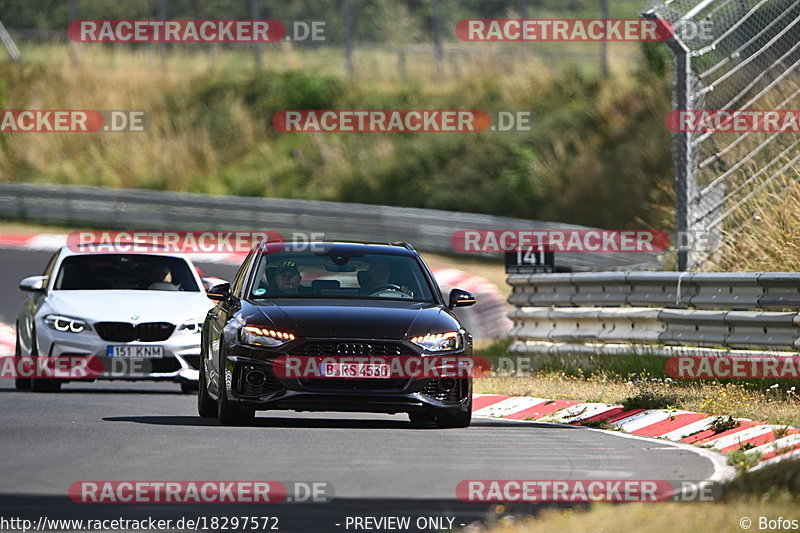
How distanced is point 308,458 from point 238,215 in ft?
75.8

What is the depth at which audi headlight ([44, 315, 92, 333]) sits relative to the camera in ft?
57.1

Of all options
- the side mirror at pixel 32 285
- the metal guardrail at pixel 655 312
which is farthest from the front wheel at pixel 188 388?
the metal guardrail at pixel 655 312

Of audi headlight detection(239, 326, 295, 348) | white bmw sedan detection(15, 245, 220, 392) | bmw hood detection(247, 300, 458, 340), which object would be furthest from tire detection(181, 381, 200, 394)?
audi headlight detection(239, 326, 295, 348)

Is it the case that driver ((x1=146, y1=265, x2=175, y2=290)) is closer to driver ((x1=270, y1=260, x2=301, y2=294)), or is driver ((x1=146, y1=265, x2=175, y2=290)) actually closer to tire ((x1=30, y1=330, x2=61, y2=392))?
tire ((x1=30, y1=330, x2=61, y2=392))

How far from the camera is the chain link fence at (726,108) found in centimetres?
1788

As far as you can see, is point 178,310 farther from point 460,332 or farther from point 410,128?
point 410,128

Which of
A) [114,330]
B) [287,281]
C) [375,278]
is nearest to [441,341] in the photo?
[375,278]

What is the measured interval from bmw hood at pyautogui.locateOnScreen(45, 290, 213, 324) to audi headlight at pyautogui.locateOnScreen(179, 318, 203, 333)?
46 millimetres

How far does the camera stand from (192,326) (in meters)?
17.6

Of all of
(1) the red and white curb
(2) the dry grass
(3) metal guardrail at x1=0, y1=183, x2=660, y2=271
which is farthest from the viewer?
Answer: (3) metal guardrail at x1=0, y1=183, x2=660, y2=271

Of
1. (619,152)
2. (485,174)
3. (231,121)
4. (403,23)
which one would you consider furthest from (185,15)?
(619,152)

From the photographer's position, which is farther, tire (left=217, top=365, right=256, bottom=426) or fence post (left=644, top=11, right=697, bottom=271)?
fence post (left=644, top=11, right=697, bottom=271)

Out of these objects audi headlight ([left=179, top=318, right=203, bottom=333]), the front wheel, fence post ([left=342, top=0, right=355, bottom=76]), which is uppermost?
fence post ([left=342, top=0, right=355, bottom=76])

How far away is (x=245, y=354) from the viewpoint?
13.0 m
